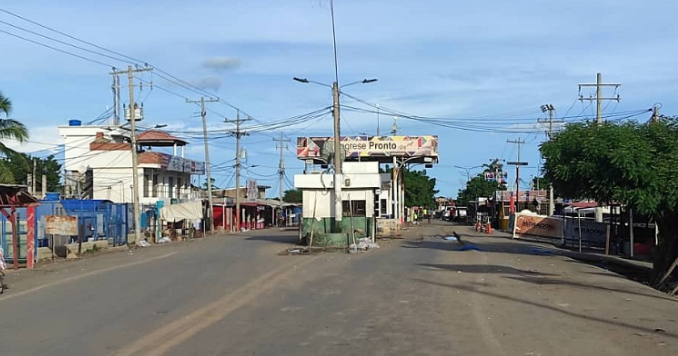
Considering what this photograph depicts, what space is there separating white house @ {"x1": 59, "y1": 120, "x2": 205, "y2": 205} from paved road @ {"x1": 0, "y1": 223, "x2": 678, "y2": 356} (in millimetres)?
44018

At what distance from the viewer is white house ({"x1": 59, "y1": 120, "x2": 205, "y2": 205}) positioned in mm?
67125

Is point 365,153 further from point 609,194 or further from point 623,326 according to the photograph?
point 623,326

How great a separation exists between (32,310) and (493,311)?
8614 mm

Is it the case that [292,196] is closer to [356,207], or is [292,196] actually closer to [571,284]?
[356,207]

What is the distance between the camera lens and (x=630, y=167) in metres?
21.0

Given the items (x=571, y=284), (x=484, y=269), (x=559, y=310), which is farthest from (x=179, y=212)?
(x=559, y=310)

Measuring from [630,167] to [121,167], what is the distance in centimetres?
5566

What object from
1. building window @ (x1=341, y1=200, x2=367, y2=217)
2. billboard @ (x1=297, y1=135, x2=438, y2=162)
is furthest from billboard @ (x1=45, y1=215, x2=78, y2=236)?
billboard @ (x1=297, y1=135, x2=438, y2=162)

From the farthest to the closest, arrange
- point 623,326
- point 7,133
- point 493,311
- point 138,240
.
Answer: point 138,240, point 7,133, point 493,311, point 623,326

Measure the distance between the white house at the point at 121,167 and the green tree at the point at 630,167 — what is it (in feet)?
155

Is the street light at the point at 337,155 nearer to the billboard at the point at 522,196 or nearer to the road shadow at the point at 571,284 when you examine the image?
the road shadow at the point at 571,284

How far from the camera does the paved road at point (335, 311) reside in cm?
1016

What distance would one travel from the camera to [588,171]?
74.3ft

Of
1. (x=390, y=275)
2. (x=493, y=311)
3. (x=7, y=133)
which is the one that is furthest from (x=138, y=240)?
(x=493, y=311)
